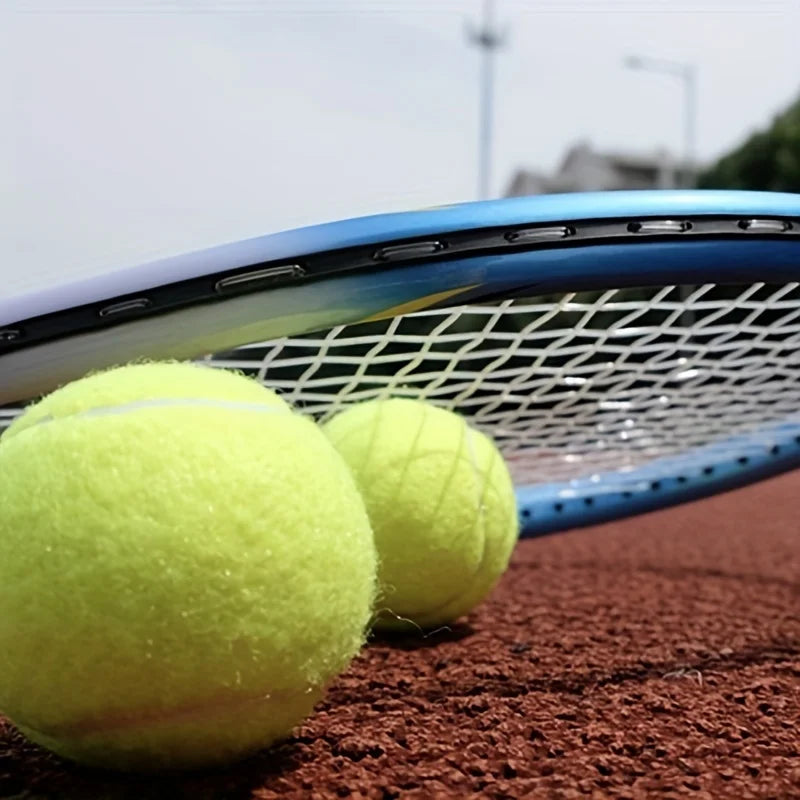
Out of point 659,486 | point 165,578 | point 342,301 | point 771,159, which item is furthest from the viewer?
point 771,159

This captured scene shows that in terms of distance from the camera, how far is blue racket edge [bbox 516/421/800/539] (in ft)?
9.81

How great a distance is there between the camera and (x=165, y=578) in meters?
1.14

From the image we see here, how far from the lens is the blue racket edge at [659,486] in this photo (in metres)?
2.99

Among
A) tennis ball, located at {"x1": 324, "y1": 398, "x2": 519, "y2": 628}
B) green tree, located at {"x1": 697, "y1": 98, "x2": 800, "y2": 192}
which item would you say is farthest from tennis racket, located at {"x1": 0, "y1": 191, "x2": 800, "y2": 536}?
green tree, located at {"x1": 697, "y1": 98, "x2": 800, "y2": 192}

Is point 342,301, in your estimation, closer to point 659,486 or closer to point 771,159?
point 659,486

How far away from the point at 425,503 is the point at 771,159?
21047 mm

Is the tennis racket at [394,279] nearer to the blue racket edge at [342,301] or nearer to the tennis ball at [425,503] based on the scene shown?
the blue racket edge at [342,301]

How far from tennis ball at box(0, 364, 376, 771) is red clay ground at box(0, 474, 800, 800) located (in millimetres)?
113

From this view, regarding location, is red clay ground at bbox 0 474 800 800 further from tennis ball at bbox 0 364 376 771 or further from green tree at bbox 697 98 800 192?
green tree at bbox 697 98 800 192

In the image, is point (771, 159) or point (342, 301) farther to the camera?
point (771, 159)

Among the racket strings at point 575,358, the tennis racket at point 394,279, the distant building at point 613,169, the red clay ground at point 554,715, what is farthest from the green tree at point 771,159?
the tennis racket at point 394,279

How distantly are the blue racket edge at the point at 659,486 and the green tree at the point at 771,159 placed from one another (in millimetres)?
17670

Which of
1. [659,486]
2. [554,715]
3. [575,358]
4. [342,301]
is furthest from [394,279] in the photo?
[659,486]

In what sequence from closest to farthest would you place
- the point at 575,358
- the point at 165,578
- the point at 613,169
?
the point at 165,578 < the point at 575,358 < the point at 613,169
